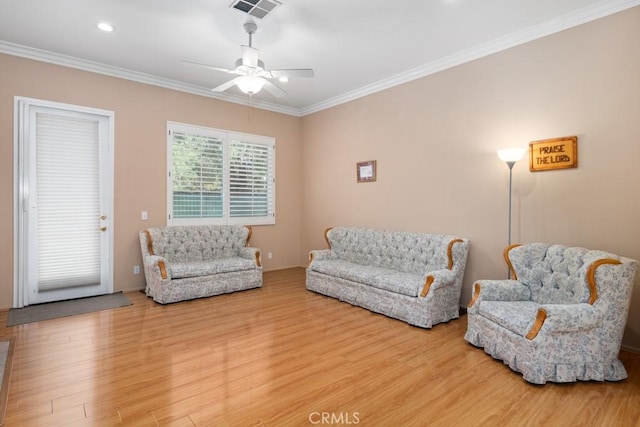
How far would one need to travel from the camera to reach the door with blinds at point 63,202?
4328mm

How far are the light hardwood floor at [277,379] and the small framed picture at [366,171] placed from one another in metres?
2.41

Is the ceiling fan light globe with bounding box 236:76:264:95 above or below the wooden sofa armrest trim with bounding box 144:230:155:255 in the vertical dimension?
above

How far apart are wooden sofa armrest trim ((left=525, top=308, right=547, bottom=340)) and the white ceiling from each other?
281 centimetres

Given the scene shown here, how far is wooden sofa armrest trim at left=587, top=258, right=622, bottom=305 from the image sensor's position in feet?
8.66

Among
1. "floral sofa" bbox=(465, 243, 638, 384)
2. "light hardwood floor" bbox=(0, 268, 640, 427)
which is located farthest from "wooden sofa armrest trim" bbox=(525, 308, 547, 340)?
"light hardwood floor" bbox=(0, 268, 640, 427)

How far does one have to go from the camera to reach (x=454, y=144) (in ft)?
14.7

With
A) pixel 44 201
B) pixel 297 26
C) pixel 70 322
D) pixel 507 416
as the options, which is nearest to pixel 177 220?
pixel 44 201

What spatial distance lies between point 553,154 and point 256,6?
3320 mm

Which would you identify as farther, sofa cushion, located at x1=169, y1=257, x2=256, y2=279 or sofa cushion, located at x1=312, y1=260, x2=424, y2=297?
sofa cushion, located at x1=169, y1=257, x2=256, y2=279

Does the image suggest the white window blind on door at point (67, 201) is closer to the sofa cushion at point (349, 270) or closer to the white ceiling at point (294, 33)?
the white ceiling at point (294, 33)

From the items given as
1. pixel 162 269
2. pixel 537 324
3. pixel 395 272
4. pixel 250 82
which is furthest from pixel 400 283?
pixel 162 269

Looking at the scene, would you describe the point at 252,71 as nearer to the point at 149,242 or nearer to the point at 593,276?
the point at 149,242

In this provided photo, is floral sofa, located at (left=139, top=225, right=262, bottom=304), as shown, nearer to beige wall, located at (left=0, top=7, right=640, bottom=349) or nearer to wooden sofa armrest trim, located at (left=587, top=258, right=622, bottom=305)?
beige wall, located at (left=0, top=7, right=640, bottom=349)

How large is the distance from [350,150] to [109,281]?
13.9 feet
